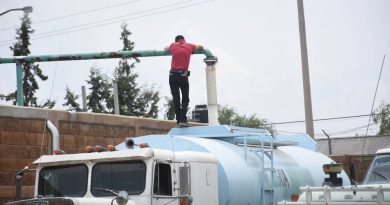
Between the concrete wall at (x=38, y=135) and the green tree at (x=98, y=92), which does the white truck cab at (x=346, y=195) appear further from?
the green tree at (x=98, y=92)

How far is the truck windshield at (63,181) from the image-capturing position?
10656 mm

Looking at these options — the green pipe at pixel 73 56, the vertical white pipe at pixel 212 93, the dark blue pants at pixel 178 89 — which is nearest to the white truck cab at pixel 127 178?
the dark blue pants at pixel 178 89

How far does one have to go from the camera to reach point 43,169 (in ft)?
36.9

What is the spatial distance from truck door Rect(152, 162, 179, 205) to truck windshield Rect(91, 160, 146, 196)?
0.19 metres

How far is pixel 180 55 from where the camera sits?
14.4 m

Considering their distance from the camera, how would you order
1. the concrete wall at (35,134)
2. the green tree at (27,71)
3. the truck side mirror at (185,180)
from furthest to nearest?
1. the green tree at (27,71)
2. the concrete wall at (35,134)
3. the truck side mirror at (185,180)

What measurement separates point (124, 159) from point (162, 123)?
35.7 feet

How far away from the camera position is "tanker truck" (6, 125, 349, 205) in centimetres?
1022

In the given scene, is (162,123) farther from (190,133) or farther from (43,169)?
(43,169)

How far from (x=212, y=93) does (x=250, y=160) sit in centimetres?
512

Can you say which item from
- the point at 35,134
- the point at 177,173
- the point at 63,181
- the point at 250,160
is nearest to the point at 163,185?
the point at 177,173

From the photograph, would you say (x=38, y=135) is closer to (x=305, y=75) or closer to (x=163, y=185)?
(x=163, y=185)

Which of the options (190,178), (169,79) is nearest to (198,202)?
(190,178)

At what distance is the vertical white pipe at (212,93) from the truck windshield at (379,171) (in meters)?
4.93
